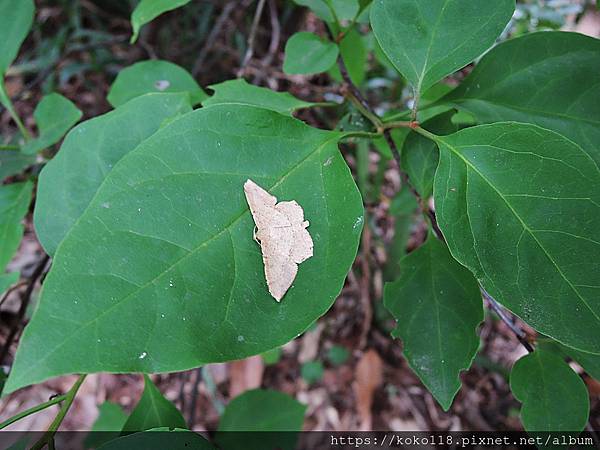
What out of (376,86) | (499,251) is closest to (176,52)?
(376,86)

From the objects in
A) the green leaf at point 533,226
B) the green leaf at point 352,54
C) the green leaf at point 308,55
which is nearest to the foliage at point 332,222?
the green leaf at point 533,226

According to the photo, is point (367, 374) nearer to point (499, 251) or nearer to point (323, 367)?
point (323, 367)

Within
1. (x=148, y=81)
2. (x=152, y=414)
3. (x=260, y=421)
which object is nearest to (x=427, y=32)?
(x=148, y=81)

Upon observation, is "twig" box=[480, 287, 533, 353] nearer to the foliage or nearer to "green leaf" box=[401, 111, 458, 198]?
the foliage

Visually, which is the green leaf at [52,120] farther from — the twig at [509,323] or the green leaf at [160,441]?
→ the twig at [509,323]

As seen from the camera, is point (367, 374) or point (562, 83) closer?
point (562, 83)
